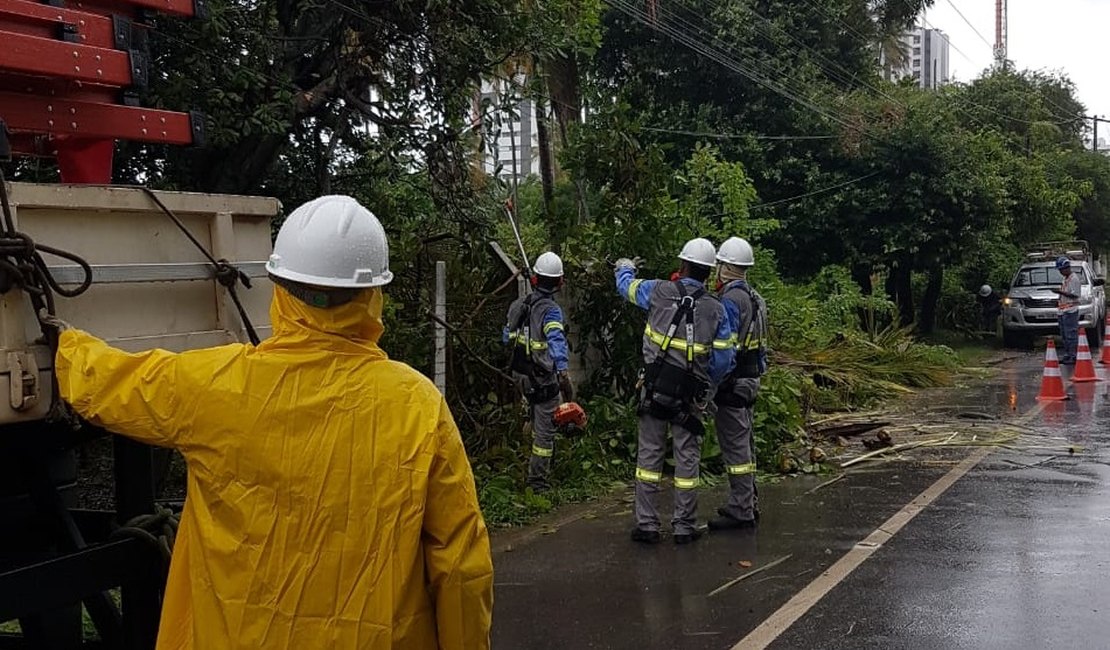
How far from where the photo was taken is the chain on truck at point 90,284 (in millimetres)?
2828

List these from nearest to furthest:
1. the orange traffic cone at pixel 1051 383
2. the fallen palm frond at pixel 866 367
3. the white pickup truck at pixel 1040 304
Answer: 1. the fallen palm frond at pixel 866 367
2. the orange traffic cone at pixel 1051 383
3. the white pickup truck at pixel 1040 304

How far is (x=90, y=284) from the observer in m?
2.97

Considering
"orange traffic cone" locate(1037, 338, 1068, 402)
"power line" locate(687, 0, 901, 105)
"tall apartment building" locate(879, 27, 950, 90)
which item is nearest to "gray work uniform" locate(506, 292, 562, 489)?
"orange traffic cone" locate(1037, 338, 1068, 402)

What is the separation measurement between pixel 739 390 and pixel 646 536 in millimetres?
1284

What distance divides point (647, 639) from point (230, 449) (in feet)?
11.3

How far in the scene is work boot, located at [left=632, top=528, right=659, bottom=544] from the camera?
286 inches

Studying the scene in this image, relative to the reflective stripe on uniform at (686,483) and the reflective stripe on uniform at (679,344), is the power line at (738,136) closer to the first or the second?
the reflective stripe on uniform at (679,344)

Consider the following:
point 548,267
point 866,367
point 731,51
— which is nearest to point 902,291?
point 731,51

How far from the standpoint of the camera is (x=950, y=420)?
1254 centimetres

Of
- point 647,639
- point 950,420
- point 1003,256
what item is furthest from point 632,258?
point 1003,256

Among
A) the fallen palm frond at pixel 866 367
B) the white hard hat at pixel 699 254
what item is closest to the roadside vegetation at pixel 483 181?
the fallen palm frond at pixel 866 367

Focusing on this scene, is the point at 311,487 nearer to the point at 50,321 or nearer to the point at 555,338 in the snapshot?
the point at 50,321

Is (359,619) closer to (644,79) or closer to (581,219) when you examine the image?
(581,219)

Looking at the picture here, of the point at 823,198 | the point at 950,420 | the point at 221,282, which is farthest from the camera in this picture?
the point at 823,198
